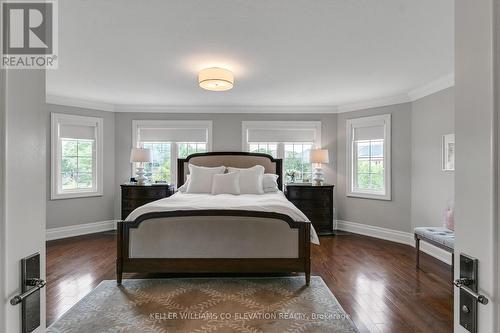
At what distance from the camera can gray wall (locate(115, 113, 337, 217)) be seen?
17.7ft

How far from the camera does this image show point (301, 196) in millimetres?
4988

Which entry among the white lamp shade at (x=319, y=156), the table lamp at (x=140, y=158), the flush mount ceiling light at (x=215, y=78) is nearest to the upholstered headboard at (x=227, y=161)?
the table lamp at (x=140, y=158)

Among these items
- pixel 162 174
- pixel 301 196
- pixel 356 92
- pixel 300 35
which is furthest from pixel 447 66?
pixel 162 174

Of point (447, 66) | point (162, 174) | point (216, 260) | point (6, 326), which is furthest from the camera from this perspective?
point (162, 174)

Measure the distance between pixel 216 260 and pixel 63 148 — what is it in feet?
12.3

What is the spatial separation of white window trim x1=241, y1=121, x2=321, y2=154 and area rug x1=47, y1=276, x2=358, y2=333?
2947mm

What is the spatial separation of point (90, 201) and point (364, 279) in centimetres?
471

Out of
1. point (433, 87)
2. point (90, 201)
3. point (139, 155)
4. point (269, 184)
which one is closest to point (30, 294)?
point (269, 184)

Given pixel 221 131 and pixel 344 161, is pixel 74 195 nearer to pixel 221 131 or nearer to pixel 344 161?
pixel 221 131

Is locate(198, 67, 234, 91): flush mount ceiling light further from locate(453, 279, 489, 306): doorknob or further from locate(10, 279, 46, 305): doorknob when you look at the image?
locate(453, 279, 489, 306): doorknob

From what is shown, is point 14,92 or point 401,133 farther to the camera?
point 401,133

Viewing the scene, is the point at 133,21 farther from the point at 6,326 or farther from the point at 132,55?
the point at 6,326

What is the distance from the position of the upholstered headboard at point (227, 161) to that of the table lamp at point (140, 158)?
0.57 metres

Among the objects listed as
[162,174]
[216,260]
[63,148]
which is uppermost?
[63,148]
